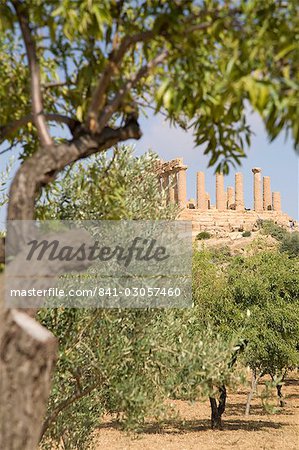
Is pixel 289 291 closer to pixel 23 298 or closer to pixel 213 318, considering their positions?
pixel 213 318

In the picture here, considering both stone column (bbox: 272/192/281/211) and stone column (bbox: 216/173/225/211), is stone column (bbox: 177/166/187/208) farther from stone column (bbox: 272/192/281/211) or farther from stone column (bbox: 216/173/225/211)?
stone column (bbox: 272/192/281/211)

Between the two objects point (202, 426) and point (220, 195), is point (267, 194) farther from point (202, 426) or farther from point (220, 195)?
point (202, 426)

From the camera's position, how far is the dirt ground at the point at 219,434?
2442 cm

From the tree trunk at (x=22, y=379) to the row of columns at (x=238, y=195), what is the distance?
90.8m

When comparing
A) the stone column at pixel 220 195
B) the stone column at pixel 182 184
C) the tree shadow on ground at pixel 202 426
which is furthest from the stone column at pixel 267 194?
the tree shadow on ground at pixel 202 426

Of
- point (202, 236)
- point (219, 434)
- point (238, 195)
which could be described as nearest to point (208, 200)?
point (238, 195)

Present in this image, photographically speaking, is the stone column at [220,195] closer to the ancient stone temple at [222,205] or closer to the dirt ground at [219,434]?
the ancient stone temple at [222,205]

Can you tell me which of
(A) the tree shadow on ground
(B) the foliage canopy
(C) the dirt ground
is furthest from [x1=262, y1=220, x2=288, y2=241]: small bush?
(B) the foliage canopy

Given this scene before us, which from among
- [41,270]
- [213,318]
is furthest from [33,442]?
[213,318]

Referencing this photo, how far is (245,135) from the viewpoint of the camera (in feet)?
19.2

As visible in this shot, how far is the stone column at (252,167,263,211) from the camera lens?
105125 mm

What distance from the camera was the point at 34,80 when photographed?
5910 millimetres

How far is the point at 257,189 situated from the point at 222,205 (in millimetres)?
8866

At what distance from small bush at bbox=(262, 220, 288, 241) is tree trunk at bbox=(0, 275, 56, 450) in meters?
85.0
